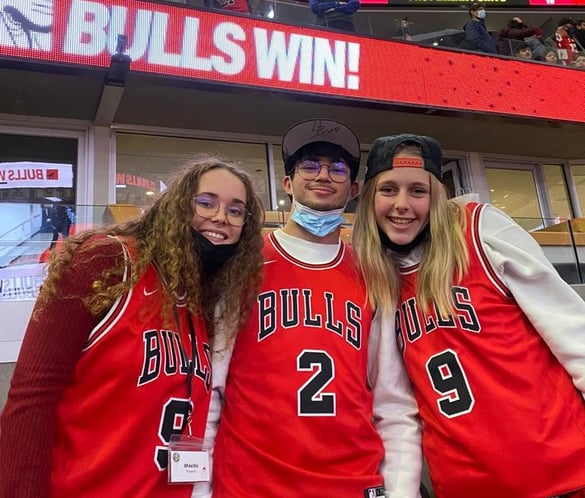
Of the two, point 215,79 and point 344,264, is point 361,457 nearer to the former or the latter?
point 344,264

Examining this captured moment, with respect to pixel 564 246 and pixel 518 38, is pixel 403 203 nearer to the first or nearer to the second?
pixel 564 246

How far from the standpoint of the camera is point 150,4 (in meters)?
5.47

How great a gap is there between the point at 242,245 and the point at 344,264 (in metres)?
0.46

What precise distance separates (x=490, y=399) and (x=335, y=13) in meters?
6.52

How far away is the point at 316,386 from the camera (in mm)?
1713

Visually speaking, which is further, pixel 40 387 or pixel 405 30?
pixel 405 30

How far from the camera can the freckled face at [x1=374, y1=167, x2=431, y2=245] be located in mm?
1973

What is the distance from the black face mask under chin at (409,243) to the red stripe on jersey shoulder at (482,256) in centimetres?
18

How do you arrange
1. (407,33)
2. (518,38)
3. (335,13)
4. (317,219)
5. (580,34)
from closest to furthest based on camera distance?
(317,219) < (335,13) < (407,33) < (518,38) < (580,34)

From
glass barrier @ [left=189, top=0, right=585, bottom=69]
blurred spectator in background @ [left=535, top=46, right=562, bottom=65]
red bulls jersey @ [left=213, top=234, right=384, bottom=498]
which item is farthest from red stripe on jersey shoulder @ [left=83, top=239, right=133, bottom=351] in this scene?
blurred spectator in background @ [left=535, top=46, right=562, bottom=65]

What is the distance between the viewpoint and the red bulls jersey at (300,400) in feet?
5.21

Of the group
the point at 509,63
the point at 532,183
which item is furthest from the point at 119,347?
the point at 532,183

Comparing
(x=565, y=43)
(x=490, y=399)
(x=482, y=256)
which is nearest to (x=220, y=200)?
(x=482, y=256)

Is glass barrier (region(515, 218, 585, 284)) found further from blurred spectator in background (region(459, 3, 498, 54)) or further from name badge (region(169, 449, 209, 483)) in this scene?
name badge (region(169, 449, 209, 483))
